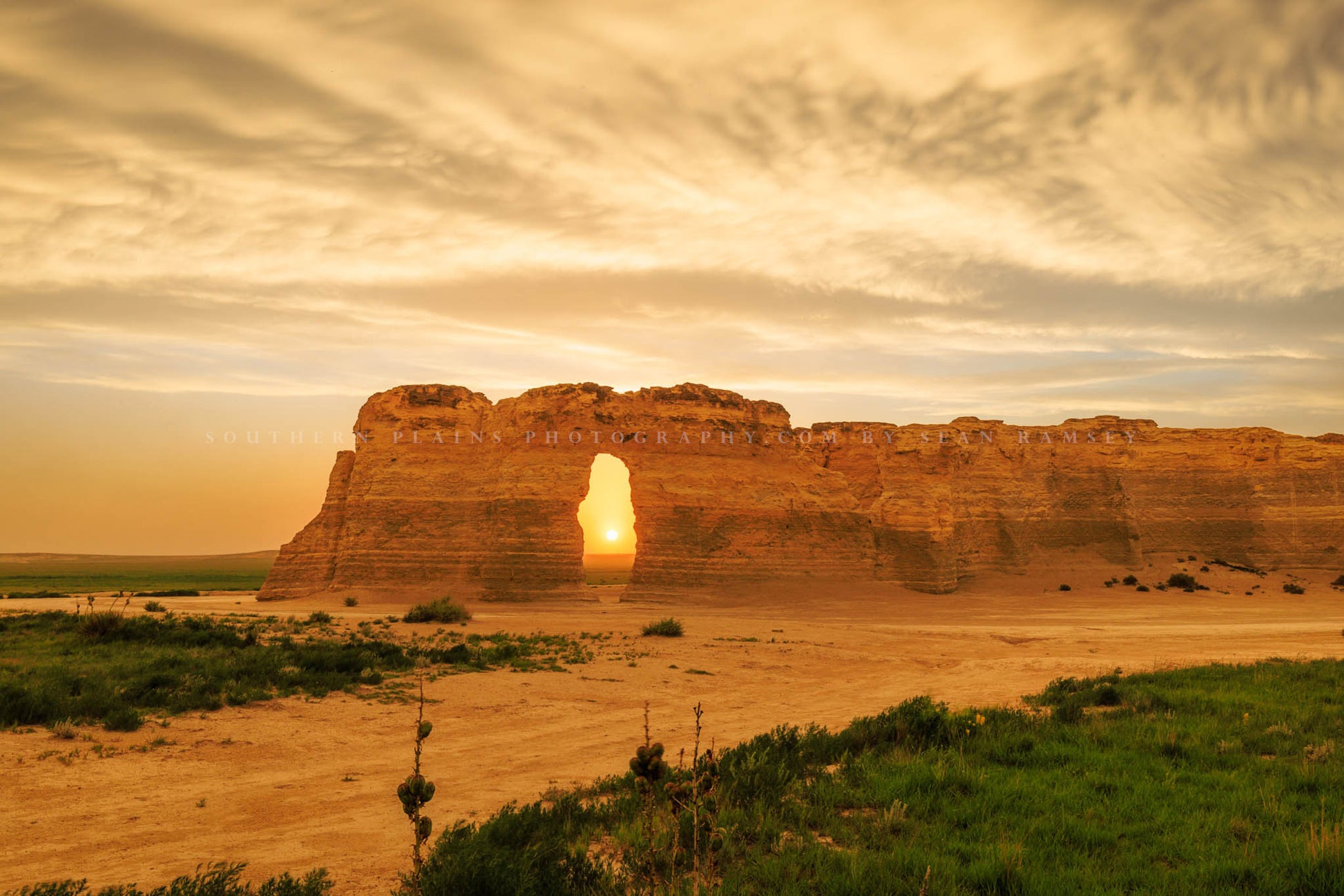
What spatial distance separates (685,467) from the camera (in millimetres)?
38438

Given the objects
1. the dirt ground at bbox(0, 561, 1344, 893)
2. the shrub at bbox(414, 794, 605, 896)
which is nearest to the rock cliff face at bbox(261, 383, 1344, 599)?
the dirt ground at bbox(0, 561, 1344, 893)

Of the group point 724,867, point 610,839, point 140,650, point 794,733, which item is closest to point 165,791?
point 610,839

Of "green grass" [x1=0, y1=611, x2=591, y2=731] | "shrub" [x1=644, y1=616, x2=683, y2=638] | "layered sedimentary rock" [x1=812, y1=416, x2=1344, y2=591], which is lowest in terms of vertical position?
"shrub" [x1=644, y1=616, x2=683, y2=638]

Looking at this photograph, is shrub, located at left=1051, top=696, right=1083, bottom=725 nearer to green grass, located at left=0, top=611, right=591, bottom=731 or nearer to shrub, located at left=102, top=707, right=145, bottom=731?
green grass, located at left=0, top=611, right=591, bottom=731

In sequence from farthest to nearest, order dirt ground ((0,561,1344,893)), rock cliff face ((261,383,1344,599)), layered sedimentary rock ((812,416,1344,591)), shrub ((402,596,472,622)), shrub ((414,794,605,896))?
layered sedimentary rock ((812,416,1344,591)) → rock cliff face ((261,383,1344,599)) → shrub ((402,596,472,622)) → dirt ground ((0,561,1344,893)) → shrub ((414,794,605,896))

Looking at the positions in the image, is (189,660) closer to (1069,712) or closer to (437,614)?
(437,614)

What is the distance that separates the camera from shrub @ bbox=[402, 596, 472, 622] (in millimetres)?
23891

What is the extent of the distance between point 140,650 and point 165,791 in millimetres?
8518

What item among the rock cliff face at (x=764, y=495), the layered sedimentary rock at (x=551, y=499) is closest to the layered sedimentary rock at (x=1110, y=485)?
the rock cliff face at (x=764, y=495)

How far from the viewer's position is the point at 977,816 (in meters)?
6.00

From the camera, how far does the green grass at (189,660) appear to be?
34.2 feet

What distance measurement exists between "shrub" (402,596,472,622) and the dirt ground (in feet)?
2.24

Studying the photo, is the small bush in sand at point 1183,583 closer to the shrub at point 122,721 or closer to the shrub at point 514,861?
the shrub at point 514,861

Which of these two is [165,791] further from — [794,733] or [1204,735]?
[1204,735]
